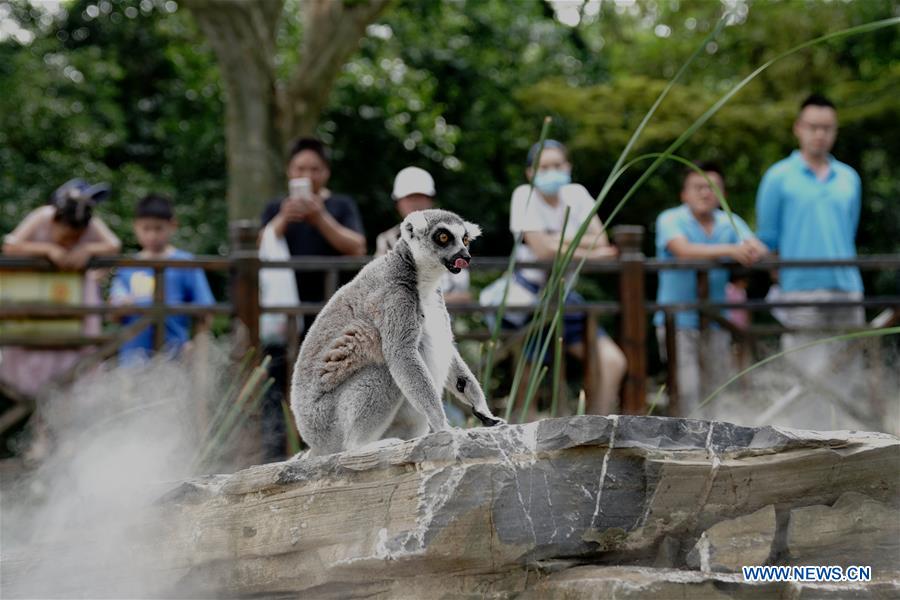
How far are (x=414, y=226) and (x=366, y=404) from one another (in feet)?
2.01

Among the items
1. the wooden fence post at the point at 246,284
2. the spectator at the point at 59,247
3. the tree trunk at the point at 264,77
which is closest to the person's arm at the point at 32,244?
the spectator at the point at 59,247

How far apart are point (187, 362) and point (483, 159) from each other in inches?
431

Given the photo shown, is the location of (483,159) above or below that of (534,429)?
above

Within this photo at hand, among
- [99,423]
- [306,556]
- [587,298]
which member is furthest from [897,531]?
[587,298]

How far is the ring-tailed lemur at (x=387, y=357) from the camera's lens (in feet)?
11.9

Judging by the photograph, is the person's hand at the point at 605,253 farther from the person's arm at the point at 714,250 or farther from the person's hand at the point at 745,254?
the person's hand at the point at 745,254

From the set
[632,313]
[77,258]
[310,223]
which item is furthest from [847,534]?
[77,258]

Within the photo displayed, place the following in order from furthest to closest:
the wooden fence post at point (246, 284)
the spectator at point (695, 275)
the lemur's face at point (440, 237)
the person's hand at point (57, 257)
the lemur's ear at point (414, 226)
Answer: the spectator at point (695, 275)
the wooden fence post at point (246, 284)
the person's hand at point (57, 257)
the lemur's ear at point (414, 226)
the lemur's face at point (440, 237)

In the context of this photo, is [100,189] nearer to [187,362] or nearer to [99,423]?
[187,362]

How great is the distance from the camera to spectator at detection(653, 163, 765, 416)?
7.23 meters

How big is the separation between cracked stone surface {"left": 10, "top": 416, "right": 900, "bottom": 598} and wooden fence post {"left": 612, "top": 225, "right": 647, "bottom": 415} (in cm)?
393

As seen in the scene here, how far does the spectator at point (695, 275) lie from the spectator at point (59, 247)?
3.64 meters

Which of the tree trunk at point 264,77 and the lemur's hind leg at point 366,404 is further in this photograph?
the tree trunk at point 264,77

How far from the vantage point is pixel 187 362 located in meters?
5.58
